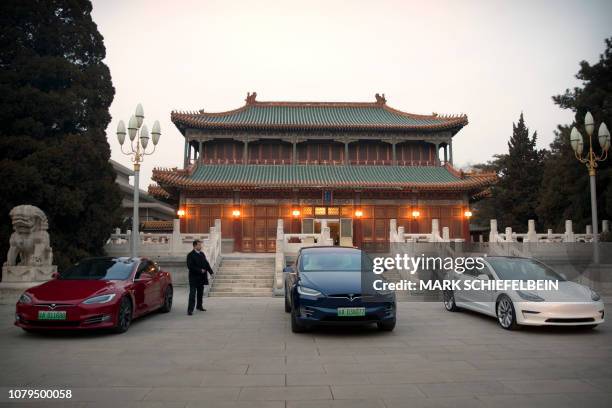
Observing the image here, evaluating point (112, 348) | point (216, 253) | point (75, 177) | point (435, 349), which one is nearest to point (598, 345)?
point (435, 349)

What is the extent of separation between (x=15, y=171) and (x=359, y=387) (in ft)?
48.9

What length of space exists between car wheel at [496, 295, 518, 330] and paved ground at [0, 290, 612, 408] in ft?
0.57

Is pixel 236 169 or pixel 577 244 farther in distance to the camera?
pixel 236 169

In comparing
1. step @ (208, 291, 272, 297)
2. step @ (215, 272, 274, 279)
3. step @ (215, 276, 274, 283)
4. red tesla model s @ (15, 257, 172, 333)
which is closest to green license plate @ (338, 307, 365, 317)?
red tesla model s @ (15, 257, 172, 333)

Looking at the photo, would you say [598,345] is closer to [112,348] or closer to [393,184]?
[112,348]

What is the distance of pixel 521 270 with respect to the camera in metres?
9.13

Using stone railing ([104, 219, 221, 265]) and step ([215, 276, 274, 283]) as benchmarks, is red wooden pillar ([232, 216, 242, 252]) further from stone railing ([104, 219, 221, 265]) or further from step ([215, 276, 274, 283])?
step ([215, 276, 274, 283])

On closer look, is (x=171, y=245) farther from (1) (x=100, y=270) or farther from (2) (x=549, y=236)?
(2) (x=549, y=236)

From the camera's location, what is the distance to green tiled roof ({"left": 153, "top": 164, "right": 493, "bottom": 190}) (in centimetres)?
2403

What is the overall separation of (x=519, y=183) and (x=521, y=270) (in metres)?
33.1

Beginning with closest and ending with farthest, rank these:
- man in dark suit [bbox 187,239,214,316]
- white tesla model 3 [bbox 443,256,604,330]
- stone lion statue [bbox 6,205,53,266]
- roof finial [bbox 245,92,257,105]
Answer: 1. white tesla model 3 [bbox 443,256,604,330]
2. man in dark suit [bbox 187,239,214,316]
3. stone lion statue [bbox 6,205,53,266]
4. roof finial [bbox 245,92,257,105]

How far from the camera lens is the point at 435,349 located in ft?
22.2

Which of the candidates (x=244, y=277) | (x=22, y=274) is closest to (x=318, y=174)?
(x=244, y=277)

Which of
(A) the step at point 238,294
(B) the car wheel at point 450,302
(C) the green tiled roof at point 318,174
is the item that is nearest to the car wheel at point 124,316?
(A) the step at point 238,294
